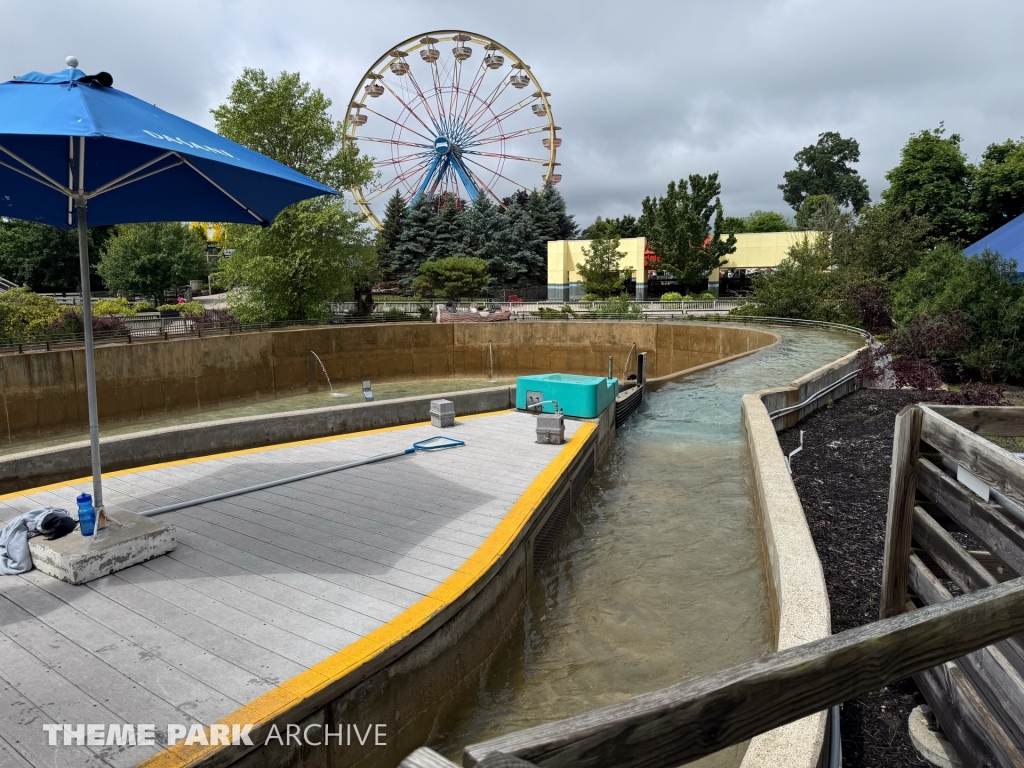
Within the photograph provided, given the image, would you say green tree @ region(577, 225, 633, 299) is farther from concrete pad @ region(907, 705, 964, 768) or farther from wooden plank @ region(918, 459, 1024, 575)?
concrete pad @ region(907, 705, 964, 768)

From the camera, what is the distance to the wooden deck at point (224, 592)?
342 centimetres

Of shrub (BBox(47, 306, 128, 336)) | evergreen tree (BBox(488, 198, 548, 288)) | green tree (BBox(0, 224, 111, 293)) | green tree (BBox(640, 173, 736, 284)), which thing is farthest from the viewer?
evergreen tree (BBox(488, 198, 548, 288))

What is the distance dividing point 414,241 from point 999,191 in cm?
3583

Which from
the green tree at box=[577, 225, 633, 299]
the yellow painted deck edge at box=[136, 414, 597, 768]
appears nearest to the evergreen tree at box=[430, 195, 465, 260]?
the green tree at box=[577, 225, 633, 299]

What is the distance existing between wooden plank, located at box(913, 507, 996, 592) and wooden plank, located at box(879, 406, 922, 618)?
0.07 m

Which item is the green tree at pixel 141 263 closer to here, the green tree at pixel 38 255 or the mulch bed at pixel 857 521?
the green tree at pixel 38 255

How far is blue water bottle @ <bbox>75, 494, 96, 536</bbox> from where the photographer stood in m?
4.78

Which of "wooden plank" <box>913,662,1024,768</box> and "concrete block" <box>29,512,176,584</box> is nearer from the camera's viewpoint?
"wooden plank" <box>913,662,1024,768</box>

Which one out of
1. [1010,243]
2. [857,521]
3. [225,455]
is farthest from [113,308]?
[1010,243]

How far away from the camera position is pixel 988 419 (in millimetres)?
3945

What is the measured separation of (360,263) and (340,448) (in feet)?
74.8

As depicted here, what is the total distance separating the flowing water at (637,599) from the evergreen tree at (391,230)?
44.1 metres

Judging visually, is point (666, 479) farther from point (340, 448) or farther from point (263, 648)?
point (263, 648)

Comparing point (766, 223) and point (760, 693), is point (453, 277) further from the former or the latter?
point (766, 223)
